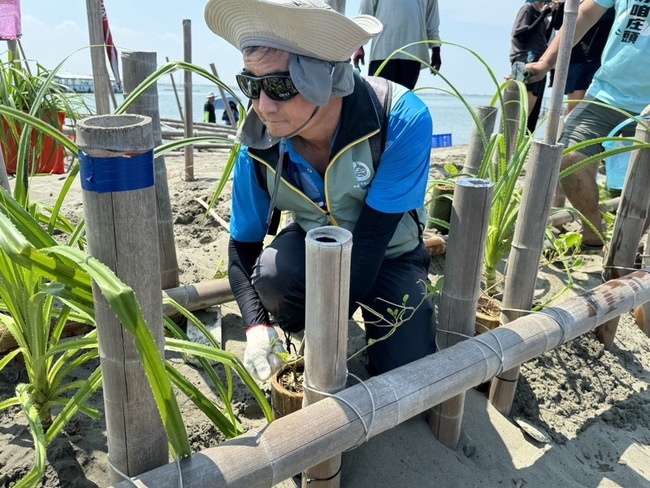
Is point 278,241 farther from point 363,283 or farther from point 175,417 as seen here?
point 175,417

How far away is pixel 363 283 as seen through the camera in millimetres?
1644

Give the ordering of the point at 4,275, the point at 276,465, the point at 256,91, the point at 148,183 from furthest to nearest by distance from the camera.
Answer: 1. the point at 256,91
2. the point at 4,275
3. the point at 276,465
4. the point at 148,183

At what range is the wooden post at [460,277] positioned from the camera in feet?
4.97

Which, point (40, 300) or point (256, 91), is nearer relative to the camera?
point (40, 300)

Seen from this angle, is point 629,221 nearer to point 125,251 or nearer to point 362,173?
point 362,173

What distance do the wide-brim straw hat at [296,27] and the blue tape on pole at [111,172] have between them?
646mm

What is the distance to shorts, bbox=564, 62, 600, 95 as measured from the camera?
13.4ft

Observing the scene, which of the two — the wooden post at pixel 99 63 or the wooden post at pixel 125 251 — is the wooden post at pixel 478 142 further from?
the wooden post at pixel 125 251


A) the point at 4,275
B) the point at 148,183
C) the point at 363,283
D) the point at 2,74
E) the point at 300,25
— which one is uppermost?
the point at 300,25

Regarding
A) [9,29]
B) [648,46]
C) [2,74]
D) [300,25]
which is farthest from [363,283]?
[9,29]

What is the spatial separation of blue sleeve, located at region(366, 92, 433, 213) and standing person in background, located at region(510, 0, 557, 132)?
296 cm

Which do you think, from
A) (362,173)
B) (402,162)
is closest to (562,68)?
(402,162)

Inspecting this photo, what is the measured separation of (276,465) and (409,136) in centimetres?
97

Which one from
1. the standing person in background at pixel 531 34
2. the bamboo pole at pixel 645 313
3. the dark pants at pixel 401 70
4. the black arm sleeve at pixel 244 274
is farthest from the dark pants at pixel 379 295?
the standing person in background at pixel 531 34
